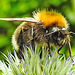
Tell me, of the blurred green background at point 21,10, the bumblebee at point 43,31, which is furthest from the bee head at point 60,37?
the blurred green background at point 21,10

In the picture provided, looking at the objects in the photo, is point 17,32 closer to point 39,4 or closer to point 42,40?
point 42,40

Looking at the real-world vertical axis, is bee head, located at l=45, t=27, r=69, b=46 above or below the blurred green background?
below

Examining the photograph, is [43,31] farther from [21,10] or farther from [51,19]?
[21,10]

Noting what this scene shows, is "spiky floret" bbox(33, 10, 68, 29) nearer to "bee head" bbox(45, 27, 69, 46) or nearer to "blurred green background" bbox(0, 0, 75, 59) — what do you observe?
"bee head" bbox(45, 27, 69, 46)

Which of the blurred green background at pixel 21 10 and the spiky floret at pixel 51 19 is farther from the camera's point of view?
the blurred green background at pixel 21 10

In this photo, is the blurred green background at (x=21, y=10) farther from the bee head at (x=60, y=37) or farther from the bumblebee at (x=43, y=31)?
the bee head at (x=60, y=37)

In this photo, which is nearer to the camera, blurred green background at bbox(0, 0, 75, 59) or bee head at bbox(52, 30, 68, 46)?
bee head at bbox(52, 30, 68, 46)

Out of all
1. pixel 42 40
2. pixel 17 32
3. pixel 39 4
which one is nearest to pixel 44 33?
pixel 42 40

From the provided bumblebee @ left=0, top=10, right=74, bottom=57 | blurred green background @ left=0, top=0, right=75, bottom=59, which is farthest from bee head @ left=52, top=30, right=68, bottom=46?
blurred green background @ left=0, top=0, right=75, bottom=59
